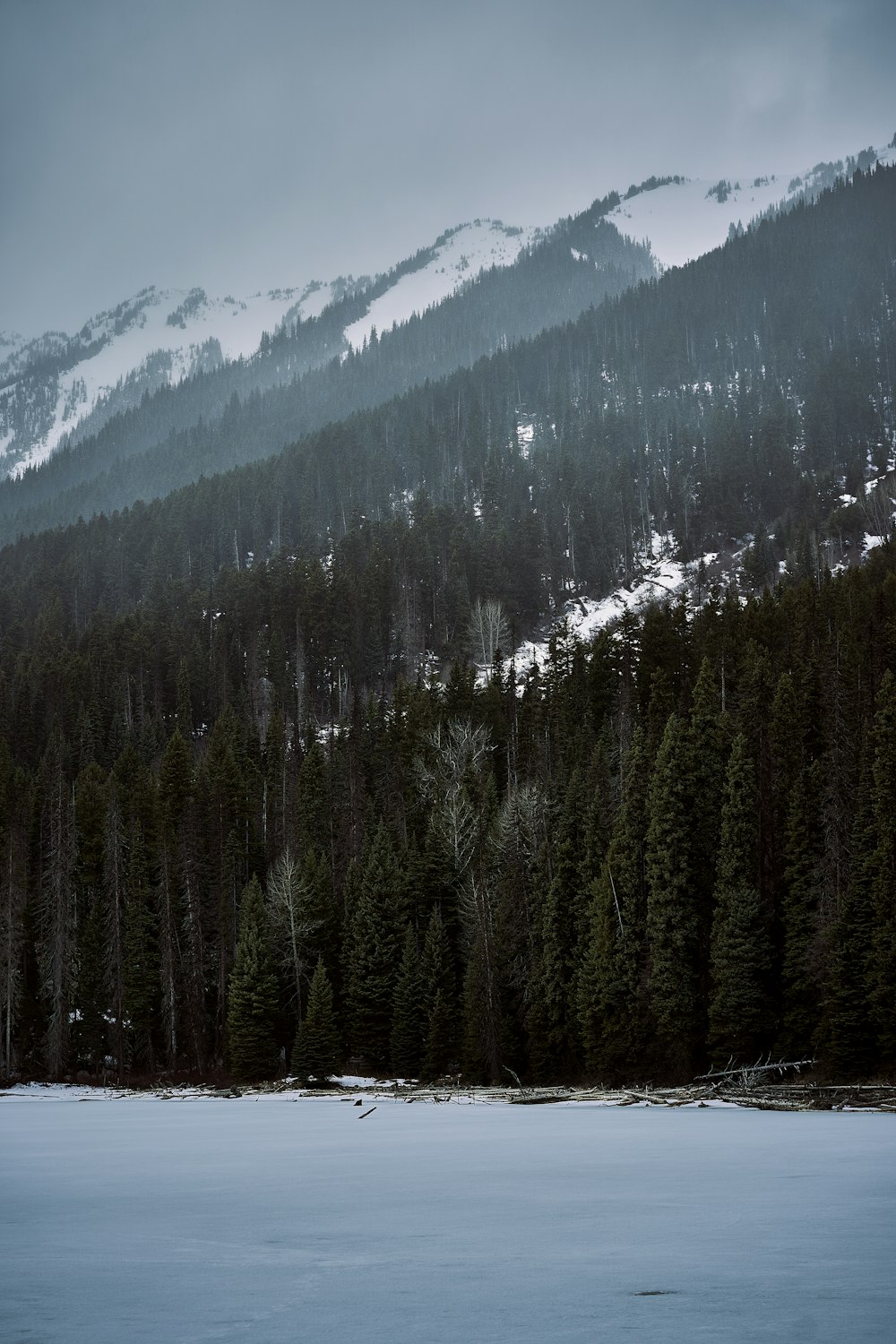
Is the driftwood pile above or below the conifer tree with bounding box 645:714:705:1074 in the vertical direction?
below

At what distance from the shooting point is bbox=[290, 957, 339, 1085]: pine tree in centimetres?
6438

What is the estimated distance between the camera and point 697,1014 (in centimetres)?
5166

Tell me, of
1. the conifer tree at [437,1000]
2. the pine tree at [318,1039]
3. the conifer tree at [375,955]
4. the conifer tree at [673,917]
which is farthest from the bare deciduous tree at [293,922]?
the conifer tree at [673,917]

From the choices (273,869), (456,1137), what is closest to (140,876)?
(273,869)

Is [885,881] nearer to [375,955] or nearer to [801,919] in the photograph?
[801,919]

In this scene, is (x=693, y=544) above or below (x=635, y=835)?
above

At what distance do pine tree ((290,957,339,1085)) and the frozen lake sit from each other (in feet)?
153

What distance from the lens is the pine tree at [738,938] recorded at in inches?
1944

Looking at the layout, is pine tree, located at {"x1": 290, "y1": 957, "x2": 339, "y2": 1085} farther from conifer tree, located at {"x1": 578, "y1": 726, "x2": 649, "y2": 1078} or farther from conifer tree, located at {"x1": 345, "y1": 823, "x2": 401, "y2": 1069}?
conifer tree, located at {"x1": 578, "y1": 726, "x2": 649, "y2": 1078}

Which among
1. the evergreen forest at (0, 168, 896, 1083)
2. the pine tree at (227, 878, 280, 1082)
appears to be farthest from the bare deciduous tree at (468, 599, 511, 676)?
the pine tree at (227, 878, 280, 1082)

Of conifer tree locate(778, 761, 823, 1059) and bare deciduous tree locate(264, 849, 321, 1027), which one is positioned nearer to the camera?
conifer tree locate(778, 761, 823, 1059)

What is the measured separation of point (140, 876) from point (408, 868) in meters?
23.2

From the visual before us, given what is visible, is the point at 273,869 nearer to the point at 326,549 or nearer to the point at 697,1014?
the point at 697,1014

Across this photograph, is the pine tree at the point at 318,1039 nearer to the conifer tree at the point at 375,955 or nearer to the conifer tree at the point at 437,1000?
the conifer tree at the point at 375,955
